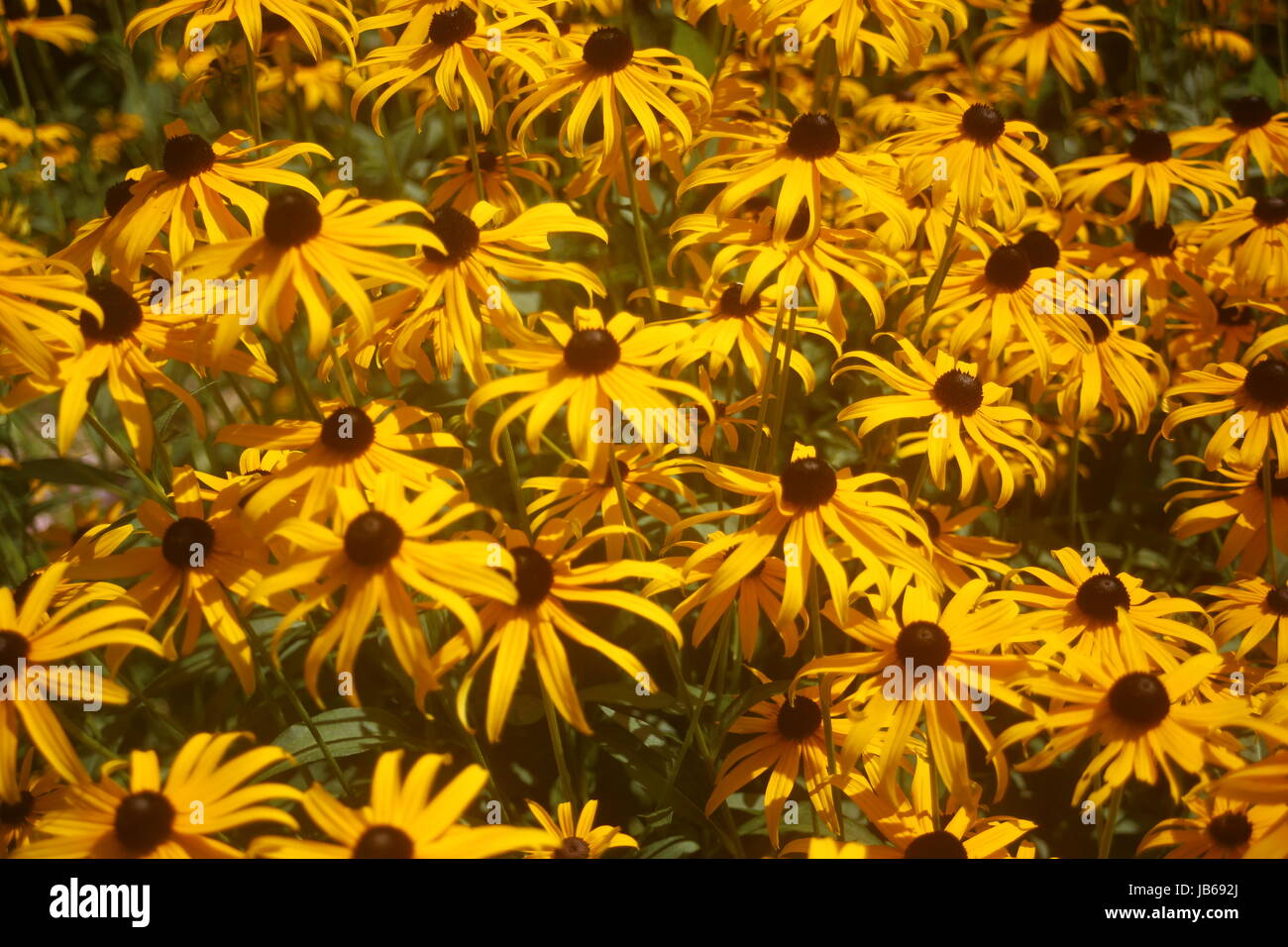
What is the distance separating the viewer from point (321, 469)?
1700 millimetres

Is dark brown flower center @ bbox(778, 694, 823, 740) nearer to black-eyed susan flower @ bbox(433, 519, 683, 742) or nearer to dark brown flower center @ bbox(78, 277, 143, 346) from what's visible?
black-eyed susan flower @ bbox(433, 519, 683, 742)

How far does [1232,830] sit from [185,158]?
220 cm

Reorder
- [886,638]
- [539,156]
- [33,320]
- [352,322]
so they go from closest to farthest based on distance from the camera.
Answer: [33,320]
[886,638]
[352,322]
[539,156]

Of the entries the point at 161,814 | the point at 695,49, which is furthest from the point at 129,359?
the point at 695,49

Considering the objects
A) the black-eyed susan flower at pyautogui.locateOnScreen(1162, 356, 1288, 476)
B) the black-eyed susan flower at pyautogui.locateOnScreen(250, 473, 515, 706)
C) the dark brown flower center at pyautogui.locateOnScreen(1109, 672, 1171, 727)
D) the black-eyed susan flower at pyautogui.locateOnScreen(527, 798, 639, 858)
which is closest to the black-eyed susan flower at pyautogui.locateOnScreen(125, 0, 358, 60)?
the black-eyed susan flower at pyautogui.locateOnScreen(250, 473, 515, 706)

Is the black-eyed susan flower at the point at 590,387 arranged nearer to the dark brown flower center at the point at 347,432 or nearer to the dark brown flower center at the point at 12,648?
the dark brown flower center at the point at 347,432

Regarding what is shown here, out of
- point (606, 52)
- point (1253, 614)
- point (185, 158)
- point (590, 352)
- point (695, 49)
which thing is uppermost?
point (695, 49)

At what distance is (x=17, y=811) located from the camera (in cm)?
184

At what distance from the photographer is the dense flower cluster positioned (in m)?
1.56

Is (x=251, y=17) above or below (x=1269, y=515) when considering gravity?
above

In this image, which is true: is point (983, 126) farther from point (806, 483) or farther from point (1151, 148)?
point (806, 483)
